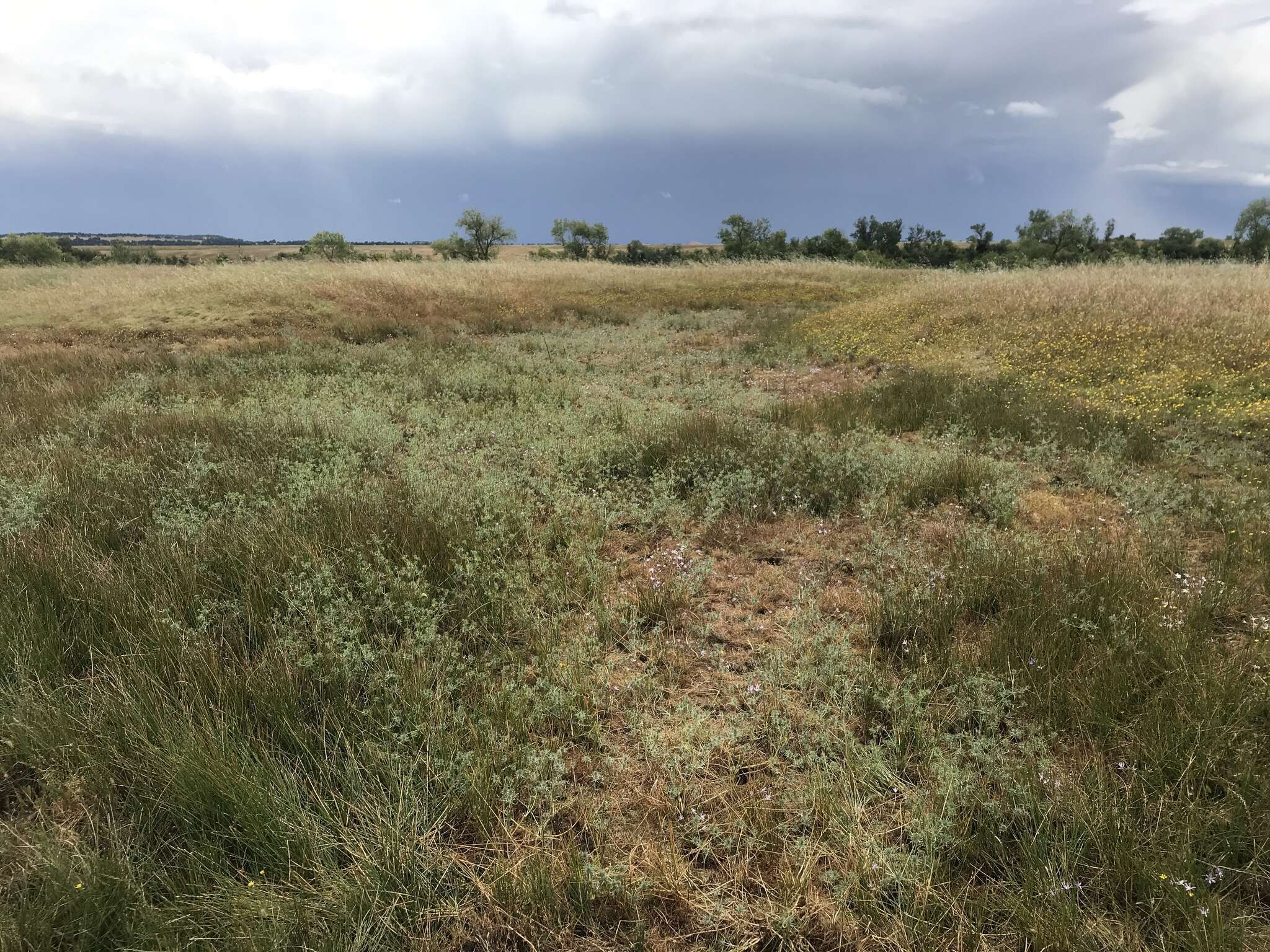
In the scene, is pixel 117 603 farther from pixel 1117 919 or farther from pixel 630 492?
pixel 1117 919

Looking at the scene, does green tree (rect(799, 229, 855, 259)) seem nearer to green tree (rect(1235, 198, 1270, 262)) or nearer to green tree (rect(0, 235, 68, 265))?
green tree (rect(1235, 198, 1270, 262))

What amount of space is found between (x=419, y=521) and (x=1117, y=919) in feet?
13.7

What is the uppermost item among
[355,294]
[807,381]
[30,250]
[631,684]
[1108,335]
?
[30,250]

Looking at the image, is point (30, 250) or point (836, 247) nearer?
point (30, 250)

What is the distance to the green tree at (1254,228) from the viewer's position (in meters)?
57.4

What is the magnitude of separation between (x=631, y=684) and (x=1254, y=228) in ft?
295

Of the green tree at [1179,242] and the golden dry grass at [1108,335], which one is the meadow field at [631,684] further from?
the green tree at [1179,242]

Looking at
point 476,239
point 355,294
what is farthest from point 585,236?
point 355,294

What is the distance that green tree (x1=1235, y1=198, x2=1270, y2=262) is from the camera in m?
57.4

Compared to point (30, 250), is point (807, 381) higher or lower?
lower

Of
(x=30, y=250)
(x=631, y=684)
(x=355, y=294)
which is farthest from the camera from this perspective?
(x=30, y=250)

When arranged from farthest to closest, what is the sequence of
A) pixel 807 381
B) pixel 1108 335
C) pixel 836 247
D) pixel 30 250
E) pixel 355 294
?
pixel 836 247 < pixel 30 250 < pixel 355 294 < pixel 807 381 < pixel 1108 335

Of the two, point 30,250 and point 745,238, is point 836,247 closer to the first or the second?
point 745,238

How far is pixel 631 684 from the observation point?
113 inches
